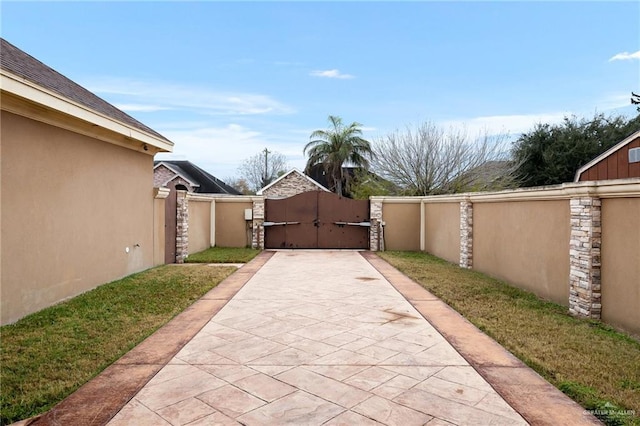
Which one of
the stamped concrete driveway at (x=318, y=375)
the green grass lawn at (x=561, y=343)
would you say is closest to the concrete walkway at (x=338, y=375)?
the stamped concrete driveway at (x=318, y=375)

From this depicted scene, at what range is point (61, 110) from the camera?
552 centimetres

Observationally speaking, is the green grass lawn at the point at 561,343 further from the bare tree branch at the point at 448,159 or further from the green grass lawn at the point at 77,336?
the bare tree branch at the point at 448,159

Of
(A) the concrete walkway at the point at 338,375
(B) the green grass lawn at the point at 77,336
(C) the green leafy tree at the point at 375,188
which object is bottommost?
(A) the concrete walkway at the point at 338,375

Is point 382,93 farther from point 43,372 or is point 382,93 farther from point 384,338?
point 43,372

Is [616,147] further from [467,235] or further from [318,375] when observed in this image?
[318,375]

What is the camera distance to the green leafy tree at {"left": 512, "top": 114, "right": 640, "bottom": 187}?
2108 centimetres

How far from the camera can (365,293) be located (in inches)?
273

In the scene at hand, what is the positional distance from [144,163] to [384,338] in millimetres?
6706

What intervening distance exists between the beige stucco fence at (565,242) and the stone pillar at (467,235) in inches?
0.9

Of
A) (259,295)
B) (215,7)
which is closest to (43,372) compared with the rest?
(259,295)

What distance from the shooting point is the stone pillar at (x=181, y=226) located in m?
10.5

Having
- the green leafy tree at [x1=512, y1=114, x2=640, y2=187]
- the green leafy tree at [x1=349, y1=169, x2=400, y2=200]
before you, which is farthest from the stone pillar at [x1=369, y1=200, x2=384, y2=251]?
the green leafy tree at [x1=512, y1=114, x2=640, y2=187]

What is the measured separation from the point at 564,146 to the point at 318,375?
22291 millimetres

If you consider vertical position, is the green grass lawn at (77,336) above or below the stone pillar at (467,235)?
below
